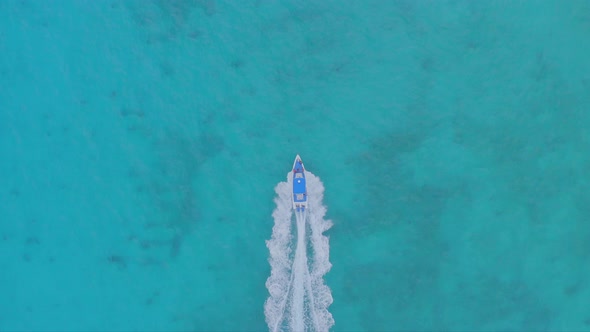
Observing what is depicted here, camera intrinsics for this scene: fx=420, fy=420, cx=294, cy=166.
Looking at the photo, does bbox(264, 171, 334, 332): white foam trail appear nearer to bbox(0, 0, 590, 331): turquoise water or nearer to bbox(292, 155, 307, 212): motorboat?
bbox(292, 155, 307, 212): motorboat

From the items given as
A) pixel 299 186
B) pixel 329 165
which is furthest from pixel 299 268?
pixel 329 165

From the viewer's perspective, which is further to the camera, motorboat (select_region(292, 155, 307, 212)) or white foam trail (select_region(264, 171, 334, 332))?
white foam trail (select_region(264, 171, 334, 332))

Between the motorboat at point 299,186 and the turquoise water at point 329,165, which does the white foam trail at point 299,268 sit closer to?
the motorboat at point 299,186

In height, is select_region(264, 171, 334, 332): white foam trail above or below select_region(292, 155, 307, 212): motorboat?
below

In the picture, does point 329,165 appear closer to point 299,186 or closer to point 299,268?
point 299,186

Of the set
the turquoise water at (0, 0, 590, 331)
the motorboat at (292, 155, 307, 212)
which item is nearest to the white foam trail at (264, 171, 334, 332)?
the motorboat at (292, 155, 307, 212)

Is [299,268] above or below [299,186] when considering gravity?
below
